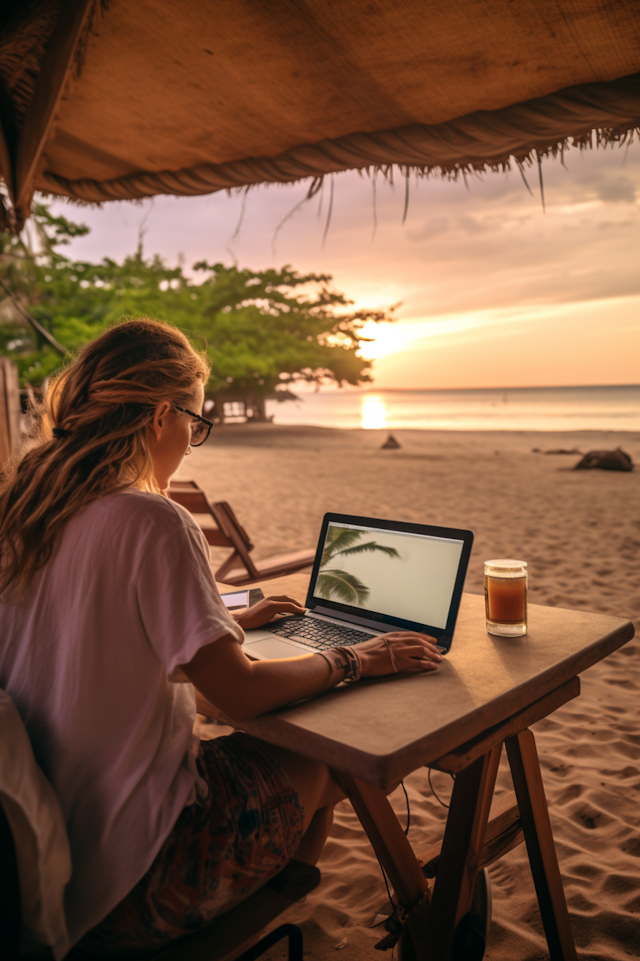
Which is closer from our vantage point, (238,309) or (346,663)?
(346,663)

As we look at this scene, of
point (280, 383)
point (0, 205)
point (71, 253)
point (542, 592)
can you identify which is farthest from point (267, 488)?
point (280, 383)

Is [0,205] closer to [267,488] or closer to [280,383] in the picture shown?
[267,488]

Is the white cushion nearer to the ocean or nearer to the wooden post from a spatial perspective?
the wooden post

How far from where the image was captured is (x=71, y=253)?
946 inches

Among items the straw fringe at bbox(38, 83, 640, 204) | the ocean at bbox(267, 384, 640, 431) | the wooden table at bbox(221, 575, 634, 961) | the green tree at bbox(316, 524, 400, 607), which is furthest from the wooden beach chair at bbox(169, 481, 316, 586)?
the ocean at bbox(267, 384, 640, 431)

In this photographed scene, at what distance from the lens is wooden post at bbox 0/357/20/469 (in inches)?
188

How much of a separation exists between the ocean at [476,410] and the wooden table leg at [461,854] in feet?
94.4

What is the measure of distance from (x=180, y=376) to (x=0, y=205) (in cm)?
200

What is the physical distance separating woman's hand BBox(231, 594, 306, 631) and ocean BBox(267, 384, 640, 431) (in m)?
28.6

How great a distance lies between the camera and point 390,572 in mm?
1631

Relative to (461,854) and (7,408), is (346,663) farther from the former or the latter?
(7,408)

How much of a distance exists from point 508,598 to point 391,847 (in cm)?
64

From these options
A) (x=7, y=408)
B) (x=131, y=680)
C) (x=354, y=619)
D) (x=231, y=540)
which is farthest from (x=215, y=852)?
(x=7, y=408)

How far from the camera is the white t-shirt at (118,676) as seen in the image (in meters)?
1.04
